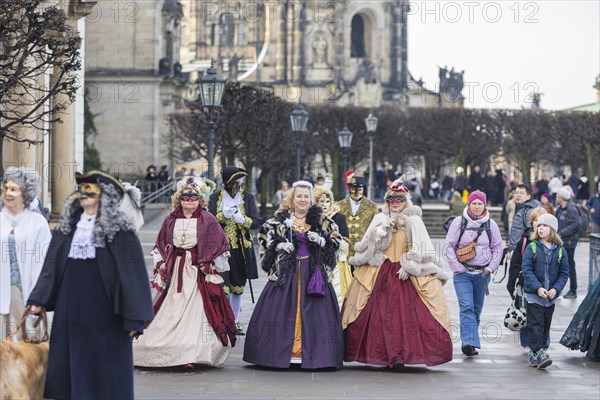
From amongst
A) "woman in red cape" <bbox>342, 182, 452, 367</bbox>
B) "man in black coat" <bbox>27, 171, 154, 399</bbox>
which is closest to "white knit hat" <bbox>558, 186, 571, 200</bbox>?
"woman in red cape" <bbox>342, 182, 452, 367</bbox>

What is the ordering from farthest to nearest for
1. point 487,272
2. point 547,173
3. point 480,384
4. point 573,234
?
point 547,173 < point 573,234 < point 487,272 < point 480,384

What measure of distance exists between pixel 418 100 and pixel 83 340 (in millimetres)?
101555

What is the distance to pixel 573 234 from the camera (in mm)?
21031

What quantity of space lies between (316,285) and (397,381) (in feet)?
4.00

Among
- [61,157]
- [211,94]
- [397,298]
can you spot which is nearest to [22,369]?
[397,298]

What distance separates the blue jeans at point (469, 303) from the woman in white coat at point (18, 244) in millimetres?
4900

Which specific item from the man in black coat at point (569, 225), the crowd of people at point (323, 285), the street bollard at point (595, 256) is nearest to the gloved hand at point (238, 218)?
the crowd of people at point (323, 285)

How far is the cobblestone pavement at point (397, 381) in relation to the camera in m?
12.2

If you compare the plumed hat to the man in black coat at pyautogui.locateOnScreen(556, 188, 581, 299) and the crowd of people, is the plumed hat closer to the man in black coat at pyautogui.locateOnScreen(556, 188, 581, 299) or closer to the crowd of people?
the crowd of people

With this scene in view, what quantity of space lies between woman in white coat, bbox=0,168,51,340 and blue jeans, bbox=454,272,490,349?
16.1ft

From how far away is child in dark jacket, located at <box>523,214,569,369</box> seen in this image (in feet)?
46.1

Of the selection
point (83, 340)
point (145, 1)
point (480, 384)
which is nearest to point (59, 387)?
point (83, 340)

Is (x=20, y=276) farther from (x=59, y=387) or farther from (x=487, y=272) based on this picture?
(x=487, y=272)

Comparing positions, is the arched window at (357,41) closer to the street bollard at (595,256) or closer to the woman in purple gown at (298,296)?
the street bollard at (595,256)
